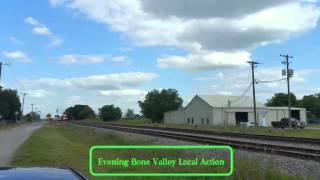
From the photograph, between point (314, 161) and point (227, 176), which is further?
point (314, 161)

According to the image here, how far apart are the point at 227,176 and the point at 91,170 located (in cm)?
419

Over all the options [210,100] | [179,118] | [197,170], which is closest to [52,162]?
[197,170]

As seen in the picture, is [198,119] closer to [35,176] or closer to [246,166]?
[246,166]

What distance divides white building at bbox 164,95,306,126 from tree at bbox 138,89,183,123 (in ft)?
93.0

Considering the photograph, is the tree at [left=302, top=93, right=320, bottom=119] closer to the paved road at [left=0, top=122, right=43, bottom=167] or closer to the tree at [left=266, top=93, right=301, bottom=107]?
the tree at [left=266, top=93, right=301, bottom=107]

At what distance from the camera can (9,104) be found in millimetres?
150500

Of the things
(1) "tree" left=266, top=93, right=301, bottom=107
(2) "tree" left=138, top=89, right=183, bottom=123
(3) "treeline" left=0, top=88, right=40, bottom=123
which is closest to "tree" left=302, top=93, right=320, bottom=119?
(1) "tree" left=266, top=93, right=301, bottom=107

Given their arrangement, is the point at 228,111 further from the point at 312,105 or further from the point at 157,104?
the point at 312,105

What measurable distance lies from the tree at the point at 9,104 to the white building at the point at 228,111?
45289 mm

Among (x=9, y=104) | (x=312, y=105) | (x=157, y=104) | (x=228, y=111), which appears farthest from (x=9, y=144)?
(x=312, y=105)

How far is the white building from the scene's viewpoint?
389 feet

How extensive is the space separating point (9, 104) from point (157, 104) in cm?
4128

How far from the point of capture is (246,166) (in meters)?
16.4

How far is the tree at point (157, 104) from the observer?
163500 mm
